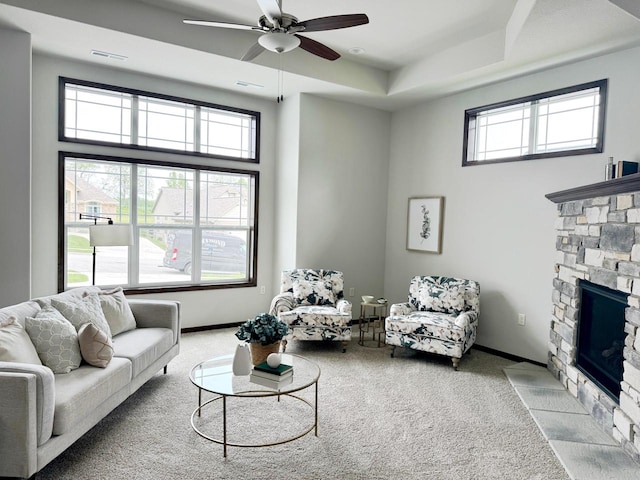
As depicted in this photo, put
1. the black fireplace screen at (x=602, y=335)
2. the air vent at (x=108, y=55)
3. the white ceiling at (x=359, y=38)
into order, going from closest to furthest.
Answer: the black fireplace screen at (x=602, y=335) → the white ceiling at (x=359, y=38) → the air vent at (x=108, y=55)

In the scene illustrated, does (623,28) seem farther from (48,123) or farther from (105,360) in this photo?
(48,123)

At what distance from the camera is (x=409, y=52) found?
15.0 feet

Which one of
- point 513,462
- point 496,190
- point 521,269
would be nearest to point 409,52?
point 496,190

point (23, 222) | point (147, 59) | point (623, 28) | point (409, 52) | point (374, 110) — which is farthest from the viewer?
point (374, 110)

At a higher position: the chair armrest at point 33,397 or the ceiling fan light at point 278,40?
the ceiling fan light at point 278,40

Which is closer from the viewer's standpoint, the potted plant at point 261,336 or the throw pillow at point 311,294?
the potted plant at point 261,336

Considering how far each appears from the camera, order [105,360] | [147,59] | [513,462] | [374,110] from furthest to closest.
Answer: [374,110] < [147,59] < [105,360] < [513,462]

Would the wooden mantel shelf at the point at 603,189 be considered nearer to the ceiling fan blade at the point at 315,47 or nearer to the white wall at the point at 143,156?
the ceiling fan blade at the point at 315,47

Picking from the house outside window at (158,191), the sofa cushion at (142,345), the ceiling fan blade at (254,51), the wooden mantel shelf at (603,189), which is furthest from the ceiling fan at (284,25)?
the house outside window at (158,191)

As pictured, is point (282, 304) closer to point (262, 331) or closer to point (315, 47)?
point (262, 331)

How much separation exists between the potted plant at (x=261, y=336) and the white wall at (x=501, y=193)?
2.81m

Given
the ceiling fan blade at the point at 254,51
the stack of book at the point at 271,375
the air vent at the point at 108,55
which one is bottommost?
the stack of book at the point at 271,375

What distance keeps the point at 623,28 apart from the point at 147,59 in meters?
4.15

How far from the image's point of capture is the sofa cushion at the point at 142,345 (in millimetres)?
2975
